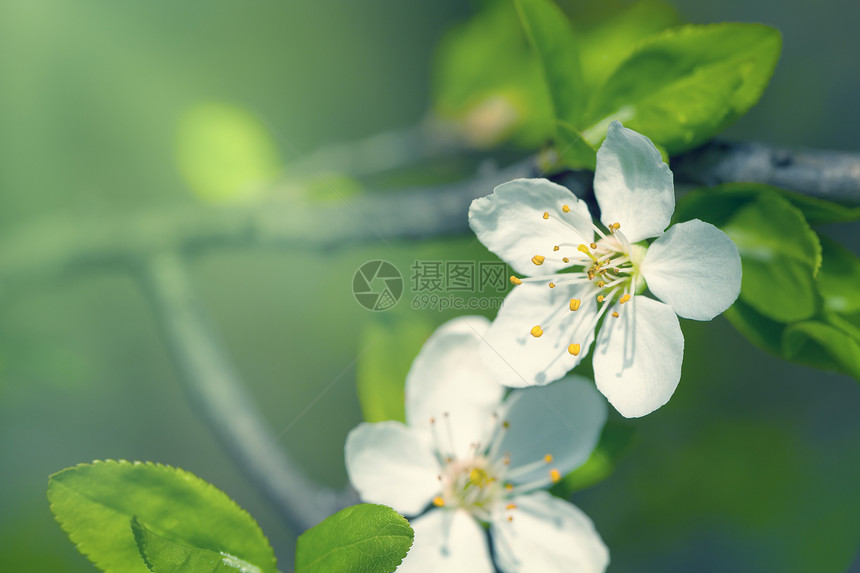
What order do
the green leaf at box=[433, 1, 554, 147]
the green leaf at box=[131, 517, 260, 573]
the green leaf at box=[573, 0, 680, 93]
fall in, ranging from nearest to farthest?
the green leaf at box=[131, 517, 260, 573], the green leaf at box=[573, 0, 680, 93], the green leaf at box=[433, 1, 554, 147]

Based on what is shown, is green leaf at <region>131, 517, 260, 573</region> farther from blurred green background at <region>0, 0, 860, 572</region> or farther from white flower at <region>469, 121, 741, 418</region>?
blurred green background at <region>0, 0, 860, 572</region>

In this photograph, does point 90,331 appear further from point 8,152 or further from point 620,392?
point 620,392

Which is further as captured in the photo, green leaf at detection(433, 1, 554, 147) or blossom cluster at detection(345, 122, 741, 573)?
green leaf at detection(433, 1, 554, 147)

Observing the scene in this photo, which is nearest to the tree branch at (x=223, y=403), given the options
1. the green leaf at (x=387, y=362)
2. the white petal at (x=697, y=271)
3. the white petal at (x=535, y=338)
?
the green leaf at (x=387, y=362)

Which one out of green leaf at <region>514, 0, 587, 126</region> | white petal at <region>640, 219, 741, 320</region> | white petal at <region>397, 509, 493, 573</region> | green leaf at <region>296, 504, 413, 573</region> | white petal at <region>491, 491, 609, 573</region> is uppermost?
green leaf at <region>514, 0, 587, 126</region>

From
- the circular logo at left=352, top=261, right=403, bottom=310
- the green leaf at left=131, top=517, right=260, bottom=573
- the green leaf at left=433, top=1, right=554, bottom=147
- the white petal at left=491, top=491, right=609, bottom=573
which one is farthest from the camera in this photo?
the green leaf at left=433, top=1, right=554, bottom=147

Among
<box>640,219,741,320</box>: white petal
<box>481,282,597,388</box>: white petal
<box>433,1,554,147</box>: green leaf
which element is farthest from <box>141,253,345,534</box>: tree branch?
<box>433,1,554,147</box>: green leaf

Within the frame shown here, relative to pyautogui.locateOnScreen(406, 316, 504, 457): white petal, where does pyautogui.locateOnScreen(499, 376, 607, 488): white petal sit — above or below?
below
